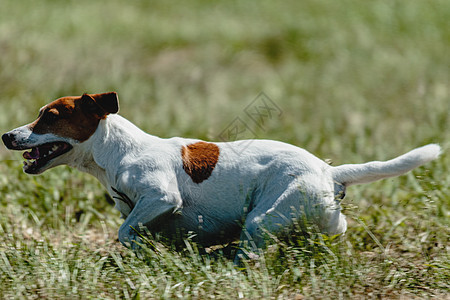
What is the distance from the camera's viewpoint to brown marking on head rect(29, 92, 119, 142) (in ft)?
14.2

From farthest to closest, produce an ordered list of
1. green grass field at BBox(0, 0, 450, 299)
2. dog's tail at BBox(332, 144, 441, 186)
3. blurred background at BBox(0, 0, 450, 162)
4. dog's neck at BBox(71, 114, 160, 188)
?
blurred background at BBox(0, 0, 450, 162)
dog's neck at BBox(71, 114, 160, 188)
dog's tail at BBox(332, 144, 441, 186)
green grass field at BBox(0, 0, 450, 299)

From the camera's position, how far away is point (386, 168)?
4.23m

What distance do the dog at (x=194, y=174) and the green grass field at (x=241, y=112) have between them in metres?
0.22

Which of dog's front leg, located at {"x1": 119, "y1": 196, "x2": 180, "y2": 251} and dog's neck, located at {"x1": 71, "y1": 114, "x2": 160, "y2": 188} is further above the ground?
dog's neck, located at {"x1": 71, "y1": 114, "x2": 160, "y2": 188}

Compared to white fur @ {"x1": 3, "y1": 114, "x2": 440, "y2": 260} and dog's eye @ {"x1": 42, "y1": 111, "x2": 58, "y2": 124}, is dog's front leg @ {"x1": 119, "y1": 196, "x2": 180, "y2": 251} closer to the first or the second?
white fur @ {"x1": 3, "y1": 114, "x2": 440, "y2": 260}

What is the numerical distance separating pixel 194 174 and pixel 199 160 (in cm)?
12

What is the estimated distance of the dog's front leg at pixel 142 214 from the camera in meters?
4.18

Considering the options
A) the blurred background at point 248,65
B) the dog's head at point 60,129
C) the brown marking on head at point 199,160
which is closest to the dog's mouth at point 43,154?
the dog's head at point 60,129

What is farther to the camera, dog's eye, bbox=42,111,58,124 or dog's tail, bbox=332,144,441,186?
dog's eye, bbox=42,111,58,124

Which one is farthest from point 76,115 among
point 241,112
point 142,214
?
point 241,112

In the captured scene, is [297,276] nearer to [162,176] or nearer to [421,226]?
[162,176]

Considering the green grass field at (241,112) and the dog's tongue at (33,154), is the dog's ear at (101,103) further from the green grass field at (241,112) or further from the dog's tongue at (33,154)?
the green grass field at (241,112)

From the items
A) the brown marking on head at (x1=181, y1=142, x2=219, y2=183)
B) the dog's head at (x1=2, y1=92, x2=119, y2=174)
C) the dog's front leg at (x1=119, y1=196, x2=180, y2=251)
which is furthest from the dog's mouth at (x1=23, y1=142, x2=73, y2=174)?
the brown marking on head at (x1=181, y1=142, x2=219, y2=183)

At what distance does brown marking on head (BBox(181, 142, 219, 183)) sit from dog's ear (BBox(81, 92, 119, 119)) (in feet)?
1.95
